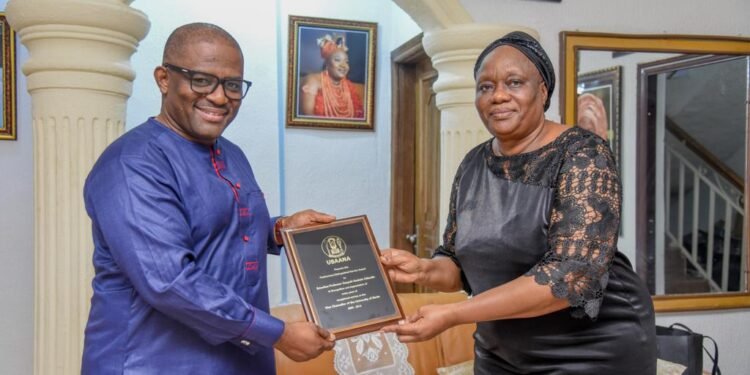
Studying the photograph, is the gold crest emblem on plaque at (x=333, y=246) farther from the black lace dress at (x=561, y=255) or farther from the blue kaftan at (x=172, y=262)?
the black lace dress at (x=561, y=255)

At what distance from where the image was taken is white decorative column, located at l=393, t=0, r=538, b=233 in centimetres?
302

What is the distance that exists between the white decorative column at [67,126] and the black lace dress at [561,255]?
4.73 ft

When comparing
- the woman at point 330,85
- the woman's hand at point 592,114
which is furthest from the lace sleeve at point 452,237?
the woman at point 330,85

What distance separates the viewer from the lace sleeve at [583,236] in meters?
1.59

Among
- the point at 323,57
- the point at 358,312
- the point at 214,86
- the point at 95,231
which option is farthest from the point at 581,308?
the point at 323,57

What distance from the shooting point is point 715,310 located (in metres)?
3.47

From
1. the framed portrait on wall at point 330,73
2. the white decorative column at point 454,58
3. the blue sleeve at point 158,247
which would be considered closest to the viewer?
the blue sleeve at point 158,247

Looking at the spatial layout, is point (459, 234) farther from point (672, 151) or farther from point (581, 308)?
point (672, 151)

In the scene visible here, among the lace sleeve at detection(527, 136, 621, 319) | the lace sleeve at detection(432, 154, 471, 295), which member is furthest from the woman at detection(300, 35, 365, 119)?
the lace sleeve at detection(527, 136, 621, 319)

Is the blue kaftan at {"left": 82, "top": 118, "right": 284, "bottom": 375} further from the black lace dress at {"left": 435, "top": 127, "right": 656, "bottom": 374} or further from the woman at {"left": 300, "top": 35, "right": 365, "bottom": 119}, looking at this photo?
the woman at {"left": 300, "top": 35, "right": 365, "bottom": 119}

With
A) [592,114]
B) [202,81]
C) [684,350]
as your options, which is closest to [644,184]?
[592,114]

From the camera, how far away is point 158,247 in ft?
4.97

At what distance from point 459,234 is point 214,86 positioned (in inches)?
30.2

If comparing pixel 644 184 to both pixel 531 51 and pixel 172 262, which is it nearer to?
pixel 531 51
